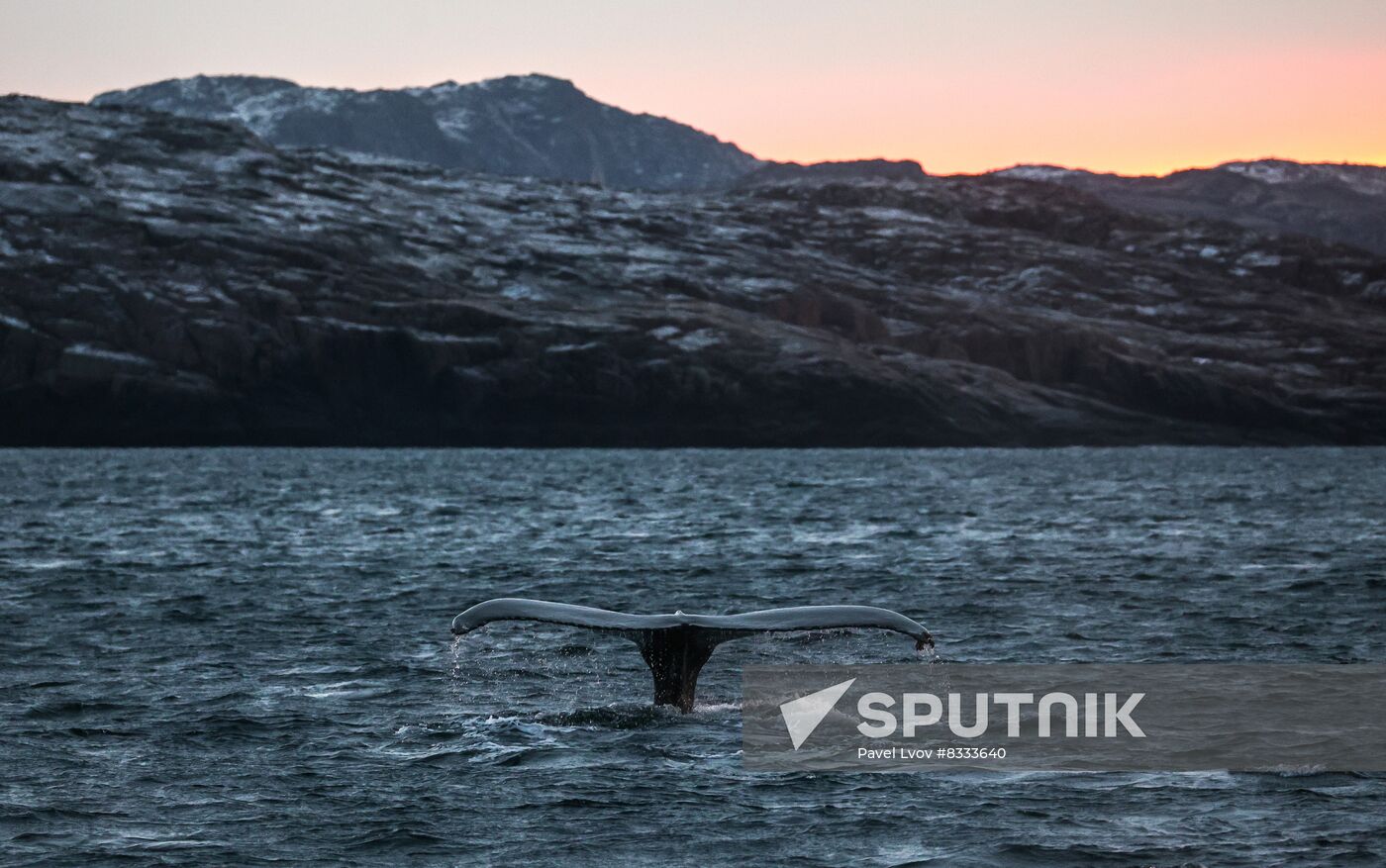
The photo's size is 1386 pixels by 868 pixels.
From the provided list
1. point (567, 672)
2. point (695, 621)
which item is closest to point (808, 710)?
point (695, 621)

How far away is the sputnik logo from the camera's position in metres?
22.8

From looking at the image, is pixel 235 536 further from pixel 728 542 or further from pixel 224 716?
pixel 224 716

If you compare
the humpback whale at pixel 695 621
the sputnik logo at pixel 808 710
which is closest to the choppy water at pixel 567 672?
the sputnik logo at pixel 808 710

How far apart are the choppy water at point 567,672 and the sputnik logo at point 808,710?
1106 millimetres

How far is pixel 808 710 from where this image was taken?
24.8 meters

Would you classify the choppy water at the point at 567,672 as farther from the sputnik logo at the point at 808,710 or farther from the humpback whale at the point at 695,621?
the humpback whale at the point at 695,621

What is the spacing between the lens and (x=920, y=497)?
9244 cm

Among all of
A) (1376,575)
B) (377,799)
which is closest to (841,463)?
(1376,575)

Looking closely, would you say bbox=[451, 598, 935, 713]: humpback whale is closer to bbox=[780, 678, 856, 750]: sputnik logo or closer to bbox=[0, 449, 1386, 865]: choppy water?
bbox=[0, 449, 1386, 865]: choppy water

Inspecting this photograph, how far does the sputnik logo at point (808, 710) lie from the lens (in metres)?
22.8

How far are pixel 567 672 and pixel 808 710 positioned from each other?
559 centimetres

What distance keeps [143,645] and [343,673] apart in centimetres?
575

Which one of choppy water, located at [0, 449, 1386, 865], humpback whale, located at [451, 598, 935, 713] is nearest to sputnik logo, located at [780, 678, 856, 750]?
choppy water, located at [0, 449, 1386, 865]

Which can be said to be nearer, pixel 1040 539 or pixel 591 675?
pixel 591 675
